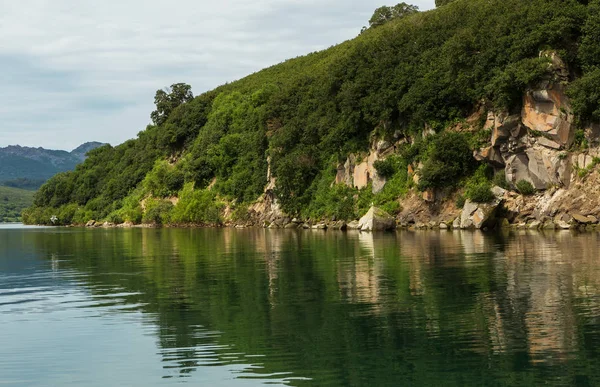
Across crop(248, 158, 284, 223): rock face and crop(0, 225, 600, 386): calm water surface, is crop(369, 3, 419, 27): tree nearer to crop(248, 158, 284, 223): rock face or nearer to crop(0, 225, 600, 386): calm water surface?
crop(248, 158, 284, 223): rock face

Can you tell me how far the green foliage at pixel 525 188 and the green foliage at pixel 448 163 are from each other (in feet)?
30.1

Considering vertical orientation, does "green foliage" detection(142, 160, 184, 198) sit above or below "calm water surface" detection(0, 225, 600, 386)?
above

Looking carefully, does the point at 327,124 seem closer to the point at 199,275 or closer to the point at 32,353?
the point at 199,275

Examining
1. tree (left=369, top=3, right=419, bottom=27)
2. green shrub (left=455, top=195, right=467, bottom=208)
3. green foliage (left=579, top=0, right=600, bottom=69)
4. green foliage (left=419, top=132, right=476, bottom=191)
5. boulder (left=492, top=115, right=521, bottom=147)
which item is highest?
tree (left=369, top=3, right=419, bottom=27)

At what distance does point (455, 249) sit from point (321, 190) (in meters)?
57.9

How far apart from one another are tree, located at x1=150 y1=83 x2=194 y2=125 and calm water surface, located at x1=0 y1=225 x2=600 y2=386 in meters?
136

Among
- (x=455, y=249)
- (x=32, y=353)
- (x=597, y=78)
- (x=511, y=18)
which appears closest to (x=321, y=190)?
(x=511, y=18)

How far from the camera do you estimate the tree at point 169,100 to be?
173500 millimetres

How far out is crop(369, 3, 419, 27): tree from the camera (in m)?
166

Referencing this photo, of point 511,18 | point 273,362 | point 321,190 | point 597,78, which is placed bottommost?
point 273,362

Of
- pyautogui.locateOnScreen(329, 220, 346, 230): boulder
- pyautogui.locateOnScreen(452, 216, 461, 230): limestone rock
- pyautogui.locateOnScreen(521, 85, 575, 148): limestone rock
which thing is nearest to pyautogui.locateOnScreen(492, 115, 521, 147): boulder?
pyautogui.locateOnScreen(521, 85, 575, 148): limestone rock

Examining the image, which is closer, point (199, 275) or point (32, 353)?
point (32, 353)

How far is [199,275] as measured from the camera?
1423 inches

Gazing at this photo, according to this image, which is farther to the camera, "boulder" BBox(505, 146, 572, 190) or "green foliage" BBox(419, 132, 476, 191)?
"green foliage" BBox(419, 132, 476, 191)
